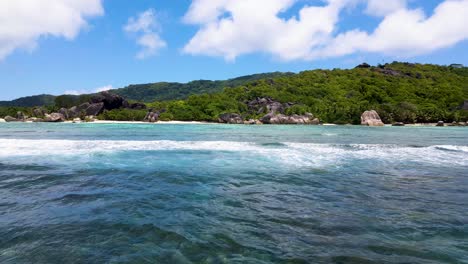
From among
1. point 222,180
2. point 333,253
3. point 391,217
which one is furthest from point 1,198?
point 391,217

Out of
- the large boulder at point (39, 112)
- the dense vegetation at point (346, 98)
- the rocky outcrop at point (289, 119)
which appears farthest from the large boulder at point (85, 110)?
the rocky outcrop at point (289, 119)

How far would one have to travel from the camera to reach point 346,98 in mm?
134750

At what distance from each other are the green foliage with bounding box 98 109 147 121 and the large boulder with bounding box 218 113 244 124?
2962 cm

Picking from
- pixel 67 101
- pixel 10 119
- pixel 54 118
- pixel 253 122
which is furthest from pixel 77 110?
pixel 253 122

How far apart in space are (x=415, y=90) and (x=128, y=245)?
151277 millimetres

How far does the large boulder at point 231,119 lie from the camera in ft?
363

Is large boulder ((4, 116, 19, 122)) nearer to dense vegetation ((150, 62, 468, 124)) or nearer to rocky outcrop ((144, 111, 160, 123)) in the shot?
rocky outcrop ((144, 111, 160, 123))

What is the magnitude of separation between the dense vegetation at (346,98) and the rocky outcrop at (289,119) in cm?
403

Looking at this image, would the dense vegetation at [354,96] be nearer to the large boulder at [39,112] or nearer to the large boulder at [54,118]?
the large boulder at [54,118]

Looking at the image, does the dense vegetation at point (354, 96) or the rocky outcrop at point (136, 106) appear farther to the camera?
the rocky outcrop at point (136, 106)

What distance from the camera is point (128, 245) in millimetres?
6473

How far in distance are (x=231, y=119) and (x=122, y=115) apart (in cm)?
3902

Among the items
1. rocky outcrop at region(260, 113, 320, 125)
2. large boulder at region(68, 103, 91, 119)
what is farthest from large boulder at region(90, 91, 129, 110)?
rocky outcrop at region(260, 113, 320, 125)

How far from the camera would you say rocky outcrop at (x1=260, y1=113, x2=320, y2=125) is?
10862 centimetres
